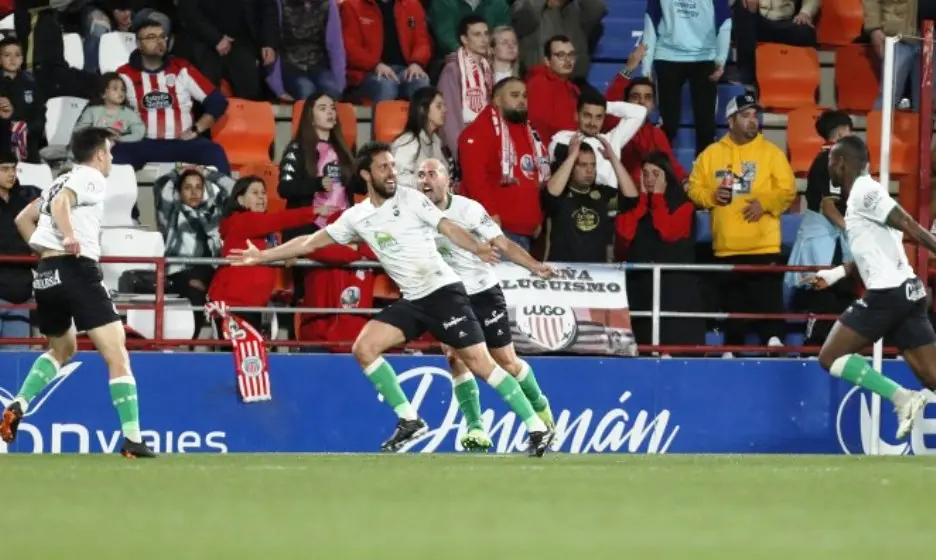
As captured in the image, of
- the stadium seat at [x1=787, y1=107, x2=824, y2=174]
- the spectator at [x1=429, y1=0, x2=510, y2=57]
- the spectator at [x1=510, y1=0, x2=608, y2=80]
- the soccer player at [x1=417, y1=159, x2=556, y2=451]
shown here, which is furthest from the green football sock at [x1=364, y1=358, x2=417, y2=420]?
the stadium seat at [x1=787, y1=107, x2=824, y2=174]

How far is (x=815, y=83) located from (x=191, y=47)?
6562 mm

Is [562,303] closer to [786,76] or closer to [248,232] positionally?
[248,232]

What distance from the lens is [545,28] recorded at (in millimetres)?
19516

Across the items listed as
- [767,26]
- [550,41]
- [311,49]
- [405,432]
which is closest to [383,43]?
[311,49]

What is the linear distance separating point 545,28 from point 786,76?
9.24ft

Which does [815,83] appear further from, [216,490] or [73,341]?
[216,490]

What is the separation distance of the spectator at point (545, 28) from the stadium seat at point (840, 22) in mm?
3060

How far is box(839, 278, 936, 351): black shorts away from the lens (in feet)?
47.5

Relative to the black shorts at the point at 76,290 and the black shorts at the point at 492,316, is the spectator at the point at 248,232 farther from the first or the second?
the black shorts at the point at 76,290

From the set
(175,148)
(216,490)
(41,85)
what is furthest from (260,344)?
(216,490)

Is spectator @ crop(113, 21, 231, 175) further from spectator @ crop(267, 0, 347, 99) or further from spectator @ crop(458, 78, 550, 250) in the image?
spectator @ crop(458, 78, 550, 250)

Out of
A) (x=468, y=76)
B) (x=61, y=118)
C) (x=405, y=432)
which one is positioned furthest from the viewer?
(x=468, y=76)

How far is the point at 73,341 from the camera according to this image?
13773 mm

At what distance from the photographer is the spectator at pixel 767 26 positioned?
20422 millimetres
